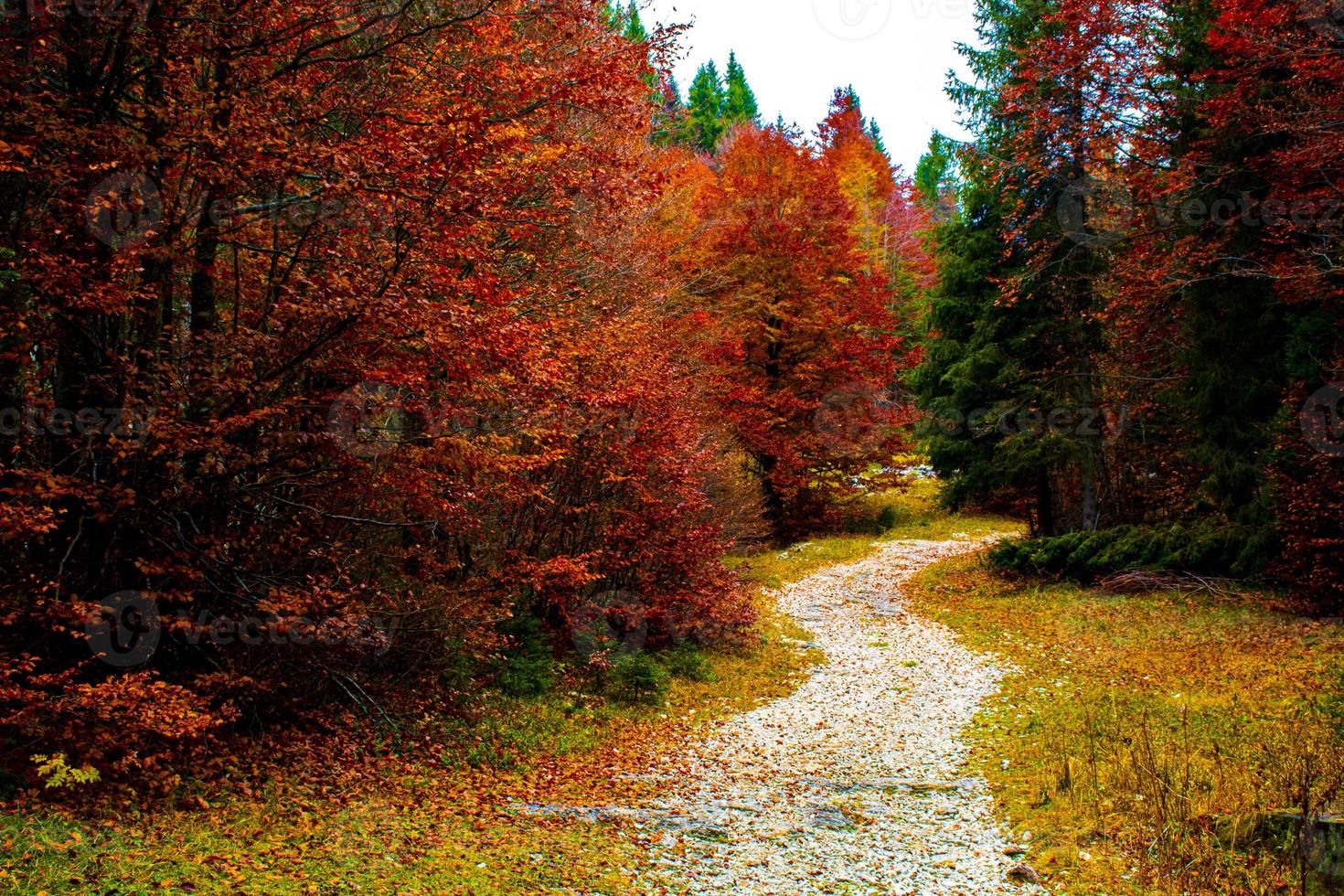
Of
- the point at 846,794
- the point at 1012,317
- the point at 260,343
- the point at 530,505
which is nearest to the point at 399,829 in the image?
the point at 260,343

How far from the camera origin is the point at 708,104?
56281 mm

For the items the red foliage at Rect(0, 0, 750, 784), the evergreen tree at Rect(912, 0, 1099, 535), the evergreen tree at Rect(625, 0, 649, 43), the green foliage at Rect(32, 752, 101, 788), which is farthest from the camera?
the evergreen tree at Rect(912, 0, 1099, 535)

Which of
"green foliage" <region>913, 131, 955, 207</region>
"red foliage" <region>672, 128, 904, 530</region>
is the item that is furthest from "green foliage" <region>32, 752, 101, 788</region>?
"green foliage" <region>913, 131, 955, 207</region>

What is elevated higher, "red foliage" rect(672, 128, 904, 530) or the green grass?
"red foliage" rect(672, 128, 904, 530)

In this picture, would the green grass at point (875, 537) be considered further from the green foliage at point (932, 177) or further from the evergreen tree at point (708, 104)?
the evergreen tree at point (708, 104)

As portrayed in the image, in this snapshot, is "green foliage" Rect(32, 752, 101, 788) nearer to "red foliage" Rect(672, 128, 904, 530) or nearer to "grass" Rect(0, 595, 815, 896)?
"grass" Rect(0, 595, 815, 896)

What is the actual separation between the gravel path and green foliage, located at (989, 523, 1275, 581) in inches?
159

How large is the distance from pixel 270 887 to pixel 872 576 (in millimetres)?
17533

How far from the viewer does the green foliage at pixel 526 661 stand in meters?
9.44

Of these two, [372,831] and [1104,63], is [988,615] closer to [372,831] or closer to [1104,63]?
[1104,63]

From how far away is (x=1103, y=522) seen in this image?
18422mm

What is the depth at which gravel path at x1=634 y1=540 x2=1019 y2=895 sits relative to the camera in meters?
5.99

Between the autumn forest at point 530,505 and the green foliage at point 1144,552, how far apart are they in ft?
0.27

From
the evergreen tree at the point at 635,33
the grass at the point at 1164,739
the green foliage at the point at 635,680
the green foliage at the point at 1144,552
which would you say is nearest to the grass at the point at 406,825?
the green foliage at the point at 635,680
